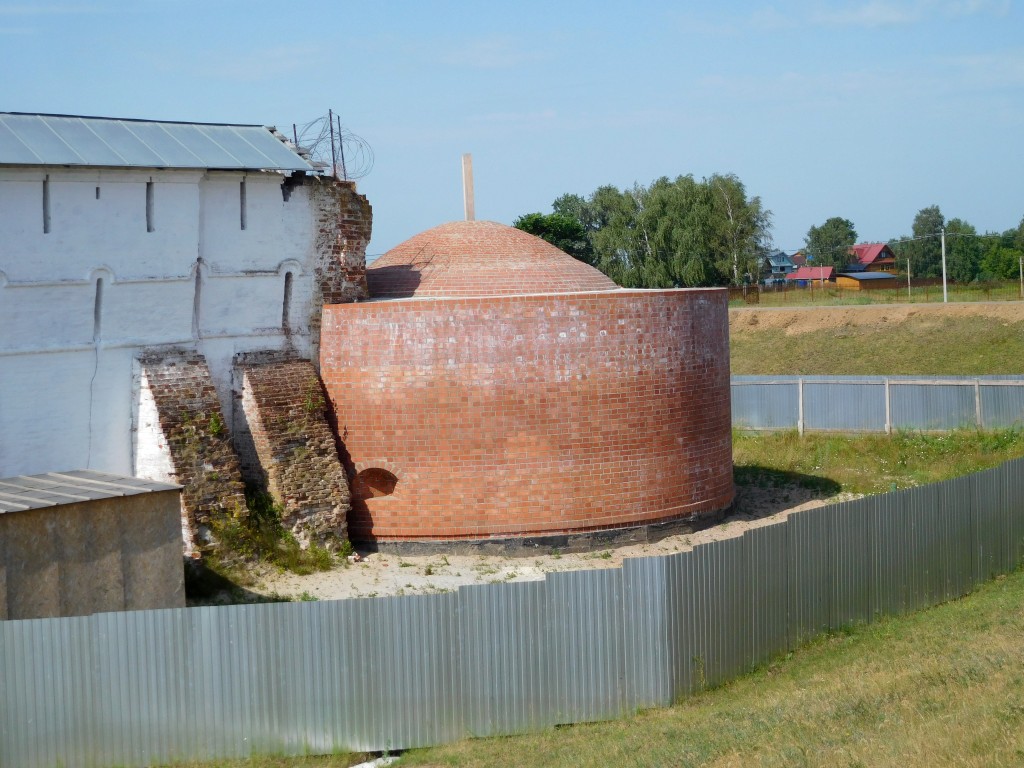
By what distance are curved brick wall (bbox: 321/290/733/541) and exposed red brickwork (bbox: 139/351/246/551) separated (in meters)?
2.09

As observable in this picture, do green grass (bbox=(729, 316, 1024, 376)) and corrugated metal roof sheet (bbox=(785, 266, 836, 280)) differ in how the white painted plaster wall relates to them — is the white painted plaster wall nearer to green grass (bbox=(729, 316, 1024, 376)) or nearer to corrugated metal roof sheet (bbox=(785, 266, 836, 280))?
green grass (bbox=(729, 316, 1024, 376))

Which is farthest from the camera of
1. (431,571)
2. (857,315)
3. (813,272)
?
(813,272)

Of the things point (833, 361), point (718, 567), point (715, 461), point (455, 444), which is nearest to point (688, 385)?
point (715, 461)

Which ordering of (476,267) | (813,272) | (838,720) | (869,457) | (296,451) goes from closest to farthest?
(838,720), (296,451), (476,267), (869,457), (813,272)

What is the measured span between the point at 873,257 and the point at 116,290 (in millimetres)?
88934

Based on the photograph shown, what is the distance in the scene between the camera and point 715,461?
17984 millimetres

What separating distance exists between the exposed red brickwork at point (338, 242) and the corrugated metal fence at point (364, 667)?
7.84 m

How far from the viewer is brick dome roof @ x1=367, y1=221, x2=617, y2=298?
17875 mm

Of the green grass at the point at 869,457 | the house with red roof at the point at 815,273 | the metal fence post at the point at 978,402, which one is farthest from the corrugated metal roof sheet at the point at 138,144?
the house with red roof at the point at 815,273

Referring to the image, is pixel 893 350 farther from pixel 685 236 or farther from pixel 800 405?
pixel 685 236

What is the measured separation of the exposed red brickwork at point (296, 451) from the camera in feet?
50.9

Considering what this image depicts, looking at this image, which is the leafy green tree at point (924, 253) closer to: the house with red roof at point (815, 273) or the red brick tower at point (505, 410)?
the house with red roof at point (815, 273)

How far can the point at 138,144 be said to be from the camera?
15.1 m

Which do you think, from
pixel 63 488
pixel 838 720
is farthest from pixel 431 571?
pixel 838 720
